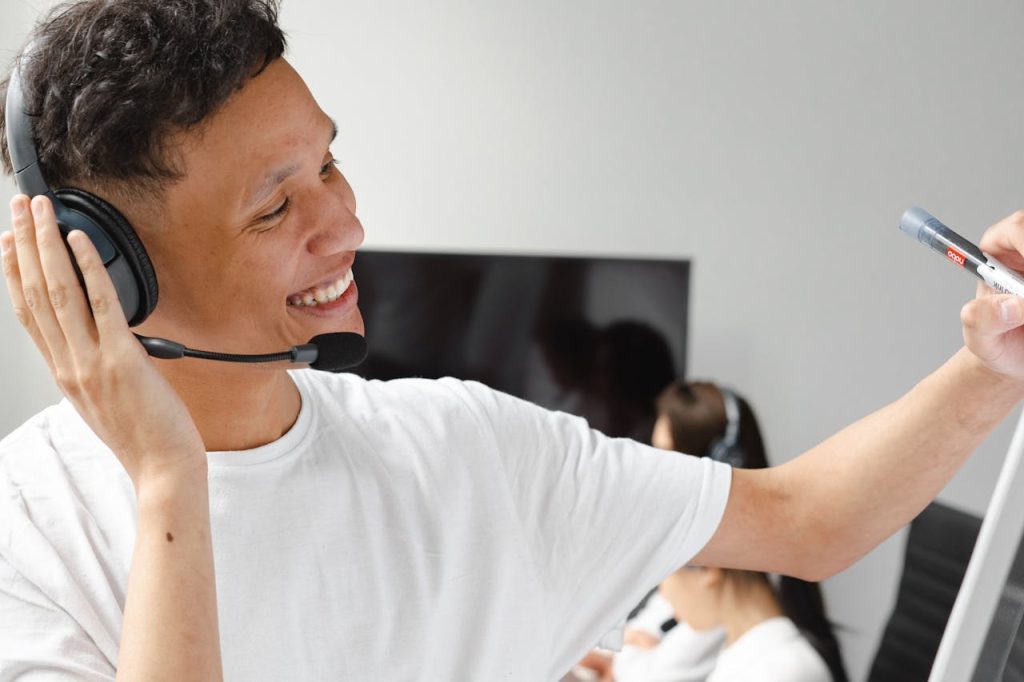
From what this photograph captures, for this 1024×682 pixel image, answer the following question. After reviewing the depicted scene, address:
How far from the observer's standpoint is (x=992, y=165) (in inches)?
118

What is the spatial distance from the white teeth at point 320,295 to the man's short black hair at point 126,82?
0.48ft

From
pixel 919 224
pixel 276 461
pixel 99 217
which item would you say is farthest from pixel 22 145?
pixel 919 224

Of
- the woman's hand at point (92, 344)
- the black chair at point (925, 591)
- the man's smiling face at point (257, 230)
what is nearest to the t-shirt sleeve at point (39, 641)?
the woman's hand at point (92, 344)

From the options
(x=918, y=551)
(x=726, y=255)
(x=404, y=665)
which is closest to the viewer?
(x=404, y=665)

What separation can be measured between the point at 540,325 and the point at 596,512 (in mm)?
2177

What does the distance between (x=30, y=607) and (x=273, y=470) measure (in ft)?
0.71

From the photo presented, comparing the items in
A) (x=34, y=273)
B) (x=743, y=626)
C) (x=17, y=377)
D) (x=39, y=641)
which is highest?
(x=34, y=273)

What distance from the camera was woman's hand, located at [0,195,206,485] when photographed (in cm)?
78

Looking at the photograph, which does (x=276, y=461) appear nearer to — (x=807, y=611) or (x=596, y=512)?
(x=596, y=512)

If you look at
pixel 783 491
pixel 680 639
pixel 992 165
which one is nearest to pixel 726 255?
pixel 992 165

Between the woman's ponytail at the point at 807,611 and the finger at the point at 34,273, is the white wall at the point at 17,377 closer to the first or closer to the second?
the woman's ponytail at the point at 807,611

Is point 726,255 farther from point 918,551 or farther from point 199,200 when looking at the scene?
point 199,200

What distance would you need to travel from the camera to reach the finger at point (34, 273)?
30.7 inches

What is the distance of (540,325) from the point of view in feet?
10.5
